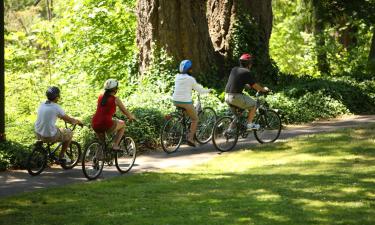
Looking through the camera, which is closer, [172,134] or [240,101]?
[240,101]

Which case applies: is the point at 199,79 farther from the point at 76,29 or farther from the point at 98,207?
the point at 98,207

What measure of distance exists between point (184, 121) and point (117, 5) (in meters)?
10.6

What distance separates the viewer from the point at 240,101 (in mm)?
13727

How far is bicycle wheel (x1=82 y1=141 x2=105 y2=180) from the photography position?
1118 cm

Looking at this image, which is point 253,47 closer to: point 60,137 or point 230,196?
point 60,137

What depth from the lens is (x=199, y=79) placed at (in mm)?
19047

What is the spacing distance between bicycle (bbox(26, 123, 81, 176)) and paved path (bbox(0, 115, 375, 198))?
0.14 m

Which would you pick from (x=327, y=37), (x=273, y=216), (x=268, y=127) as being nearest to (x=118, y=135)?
(x=273, y=216)

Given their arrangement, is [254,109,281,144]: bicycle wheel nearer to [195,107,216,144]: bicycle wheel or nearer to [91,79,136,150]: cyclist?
[195,107,216,144]: bicycle wheel

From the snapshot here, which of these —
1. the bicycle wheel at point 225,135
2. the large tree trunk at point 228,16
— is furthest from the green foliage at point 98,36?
the bicycle wheel at point 225,135

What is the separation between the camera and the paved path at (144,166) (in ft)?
35.8

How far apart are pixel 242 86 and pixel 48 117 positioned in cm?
449

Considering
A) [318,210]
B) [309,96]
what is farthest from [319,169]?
[309,96]

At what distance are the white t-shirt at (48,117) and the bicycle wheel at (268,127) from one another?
5.09 meters
